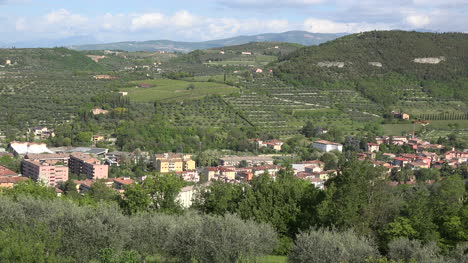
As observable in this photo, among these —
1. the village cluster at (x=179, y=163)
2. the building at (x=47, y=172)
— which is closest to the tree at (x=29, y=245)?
the village cluster at (x=179, y=163)

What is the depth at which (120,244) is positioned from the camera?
1451 cm

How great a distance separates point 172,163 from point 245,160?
5843mm

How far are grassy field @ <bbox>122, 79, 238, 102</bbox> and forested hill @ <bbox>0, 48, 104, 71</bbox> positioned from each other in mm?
21033

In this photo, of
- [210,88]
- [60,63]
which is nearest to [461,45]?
[210,88]

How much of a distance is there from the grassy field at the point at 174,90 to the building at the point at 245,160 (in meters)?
19.0

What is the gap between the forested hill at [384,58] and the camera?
73188 mm

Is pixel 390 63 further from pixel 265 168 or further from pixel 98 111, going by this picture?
pixel 265 168

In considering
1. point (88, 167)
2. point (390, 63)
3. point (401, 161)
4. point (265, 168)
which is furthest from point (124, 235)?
point (390, 63)

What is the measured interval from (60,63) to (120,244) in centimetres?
8329

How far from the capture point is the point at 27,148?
1674 inches

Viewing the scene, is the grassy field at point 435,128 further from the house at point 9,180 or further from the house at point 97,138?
the house at point 9,180

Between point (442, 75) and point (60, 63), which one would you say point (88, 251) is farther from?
point (60, 63)

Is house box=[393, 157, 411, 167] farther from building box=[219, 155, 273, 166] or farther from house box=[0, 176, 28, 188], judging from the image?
house box=[0, 176, 28, 188]

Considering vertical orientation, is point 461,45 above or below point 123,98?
above
